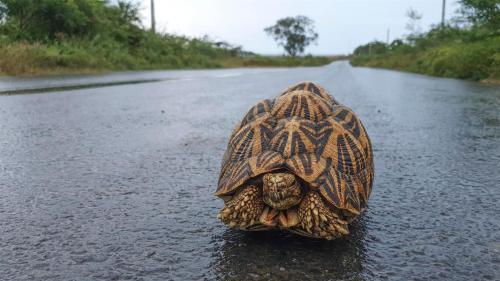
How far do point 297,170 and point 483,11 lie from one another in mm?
19759

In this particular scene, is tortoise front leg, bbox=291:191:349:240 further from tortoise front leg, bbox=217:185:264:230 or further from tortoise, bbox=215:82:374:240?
tortoise front leg, bbox=217:185:264:230

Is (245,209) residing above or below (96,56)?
below

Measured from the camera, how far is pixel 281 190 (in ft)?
7.22

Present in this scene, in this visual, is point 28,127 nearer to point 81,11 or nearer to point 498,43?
point 498,43

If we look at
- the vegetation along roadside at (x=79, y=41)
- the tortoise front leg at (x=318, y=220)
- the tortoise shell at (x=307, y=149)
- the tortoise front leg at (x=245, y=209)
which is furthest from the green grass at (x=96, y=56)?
the tortoise front leg at (x=318, y=220)

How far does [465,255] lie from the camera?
2273 mm

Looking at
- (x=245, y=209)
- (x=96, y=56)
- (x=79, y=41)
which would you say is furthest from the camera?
(x=79, y=41)

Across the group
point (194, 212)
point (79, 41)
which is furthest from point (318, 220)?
point (79, 41)

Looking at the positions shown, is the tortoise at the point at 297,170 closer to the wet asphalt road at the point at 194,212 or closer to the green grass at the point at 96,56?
the wet asphalt road at the point at 194,212

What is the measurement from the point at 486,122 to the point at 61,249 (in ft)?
20.0

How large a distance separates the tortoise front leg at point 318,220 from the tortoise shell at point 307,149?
0.05 m

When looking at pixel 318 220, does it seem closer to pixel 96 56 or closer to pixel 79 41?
pixel 96 56

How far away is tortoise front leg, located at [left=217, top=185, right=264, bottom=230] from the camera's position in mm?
2316

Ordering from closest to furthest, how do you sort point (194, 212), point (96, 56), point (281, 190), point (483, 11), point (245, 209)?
point (281, 190), point (245, 209), point (194, 212), point (483, 11), point (96, 56)
